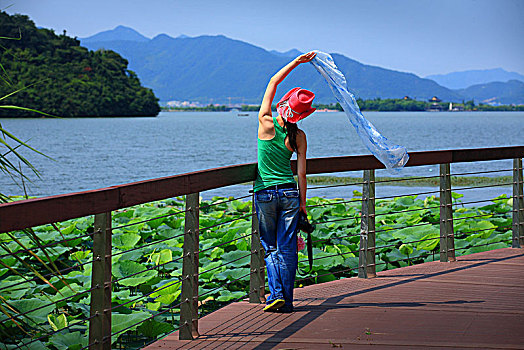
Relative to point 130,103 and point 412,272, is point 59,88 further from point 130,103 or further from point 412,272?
point 412,272

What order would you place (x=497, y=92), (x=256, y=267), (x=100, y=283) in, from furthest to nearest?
1. (x=497, y=92)
2. (x=256, y=267)
3. (x=100, y=283)

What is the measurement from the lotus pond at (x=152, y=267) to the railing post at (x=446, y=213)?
203 mm

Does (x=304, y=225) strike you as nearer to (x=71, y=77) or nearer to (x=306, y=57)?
(x=306, y=57)

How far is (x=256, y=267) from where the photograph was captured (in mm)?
3889

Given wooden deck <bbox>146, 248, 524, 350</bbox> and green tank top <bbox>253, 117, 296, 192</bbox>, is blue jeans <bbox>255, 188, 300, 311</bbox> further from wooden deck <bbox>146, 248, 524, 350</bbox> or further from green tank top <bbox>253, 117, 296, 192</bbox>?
wooden deck <bbox>146, 248, 524, 350</bbox>

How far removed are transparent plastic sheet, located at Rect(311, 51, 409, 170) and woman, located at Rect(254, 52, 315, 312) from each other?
0.97ft

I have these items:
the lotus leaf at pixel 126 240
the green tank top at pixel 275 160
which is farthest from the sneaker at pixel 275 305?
the lotus leaf at pixel 126 240

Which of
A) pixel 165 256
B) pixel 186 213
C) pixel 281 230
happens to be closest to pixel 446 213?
pixel 281 230

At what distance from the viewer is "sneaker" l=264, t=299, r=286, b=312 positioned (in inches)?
143

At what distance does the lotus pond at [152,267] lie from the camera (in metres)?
3.54

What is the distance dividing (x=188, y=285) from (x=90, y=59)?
8426 cm

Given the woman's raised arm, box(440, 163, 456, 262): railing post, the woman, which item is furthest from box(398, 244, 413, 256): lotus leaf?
the woman's raised arm

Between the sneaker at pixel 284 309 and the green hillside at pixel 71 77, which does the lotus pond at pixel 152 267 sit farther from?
the green hillside at pixel 71 77

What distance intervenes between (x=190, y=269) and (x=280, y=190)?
2.41 ft
